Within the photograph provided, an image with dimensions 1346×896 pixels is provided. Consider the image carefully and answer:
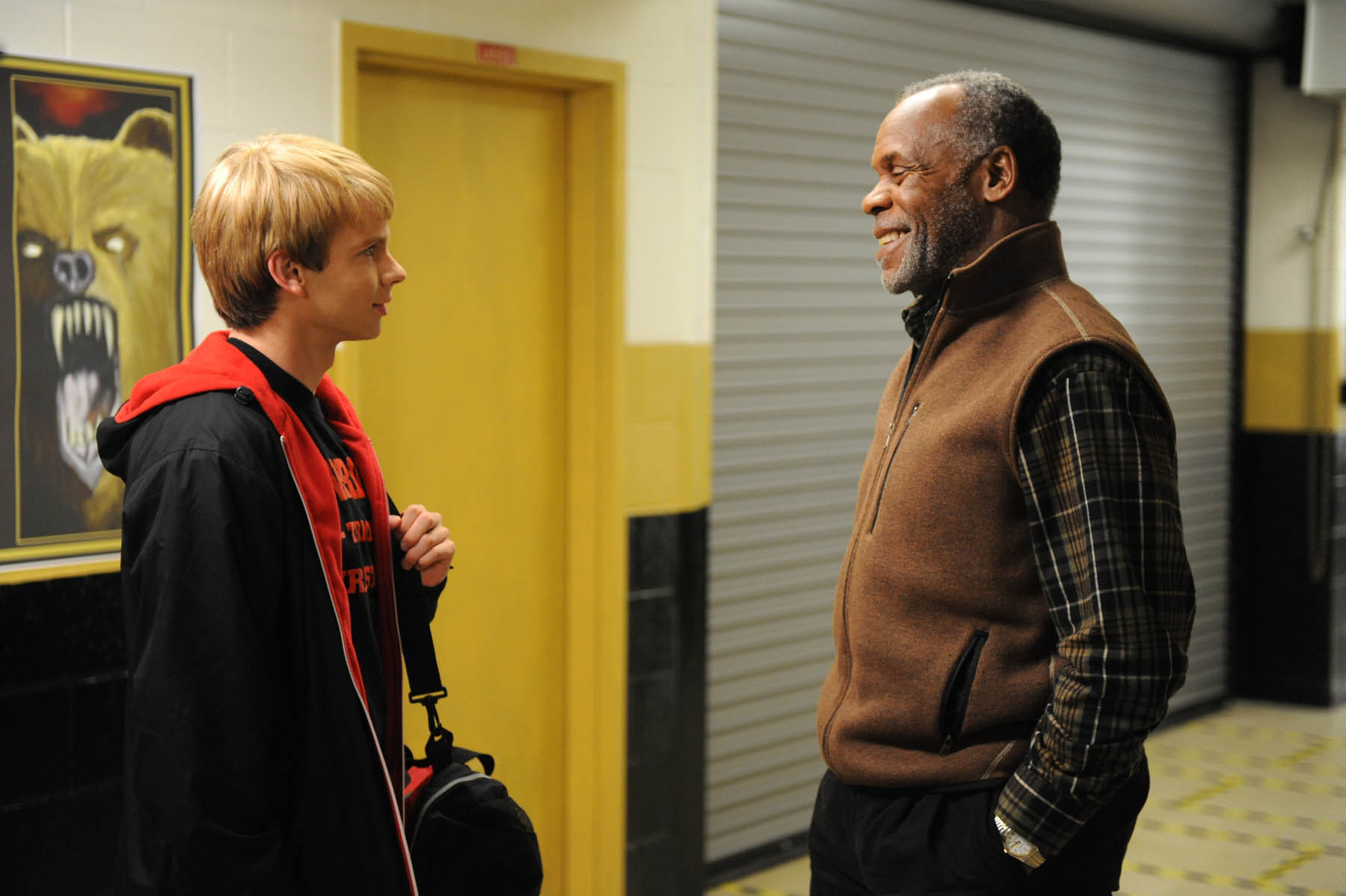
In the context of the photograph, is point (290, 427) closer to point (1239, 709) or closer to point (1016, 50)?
point (1016, 50)

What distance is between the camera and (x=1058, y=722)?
1.64m

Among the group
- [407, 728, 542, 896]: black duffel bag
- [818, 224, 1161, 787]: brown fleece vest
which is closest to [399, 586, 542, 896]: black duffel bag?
[407, 728, 542, 896]: black duffel bag

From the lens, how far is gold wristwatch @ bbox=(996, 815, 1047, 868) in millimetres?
1677

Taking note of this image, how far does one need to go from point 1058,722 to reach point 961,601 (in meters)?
0.22

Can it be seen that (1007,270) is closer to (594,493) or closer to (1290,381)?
(594,493)

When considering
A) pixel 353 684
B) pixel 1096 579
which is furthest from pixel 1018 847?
pixel 353 684

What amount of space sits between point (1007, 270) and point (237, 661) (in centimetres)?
119

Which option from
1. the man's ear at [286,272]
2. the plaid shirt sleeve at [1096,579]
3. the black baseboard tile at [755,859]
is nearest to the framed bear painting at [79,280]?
the man's ear at [286,272]

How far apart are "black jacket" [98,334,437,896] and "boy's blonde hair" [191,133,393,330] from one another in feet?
0.29

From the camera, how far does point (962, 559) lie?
1.79m

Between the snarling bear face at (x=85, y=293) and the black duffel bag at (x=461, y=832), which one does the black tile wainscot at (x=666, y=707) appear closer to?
the snarling bear face at (x=85, y=293)

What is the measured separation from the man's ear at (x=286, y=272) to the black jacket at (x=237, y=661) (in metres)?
0.11

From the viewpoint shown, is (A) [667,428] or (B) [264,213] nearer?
(B) [264,213]

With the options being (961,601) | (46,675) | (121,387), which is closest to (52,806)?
(46,675)
